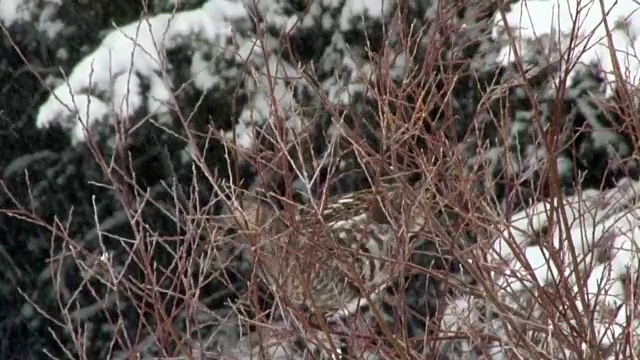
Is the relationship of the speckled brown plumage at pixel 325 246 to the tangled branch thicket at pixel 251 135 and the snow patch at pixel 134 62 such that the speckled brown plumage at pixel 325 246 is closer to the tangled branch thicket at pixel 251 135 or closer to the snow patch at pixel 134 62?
the tangled branch thicket at pixel 251 135

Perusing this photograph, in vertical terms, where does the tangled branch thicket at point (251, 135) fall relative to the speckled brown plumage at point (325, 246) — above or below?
above

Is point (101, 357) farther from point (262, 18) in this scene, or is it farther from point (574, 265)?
point (574, 265)

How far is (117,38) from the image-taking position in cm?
499

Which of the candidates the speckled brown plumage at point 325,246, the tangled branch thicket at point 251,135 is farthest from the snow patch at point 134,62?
the speckled brown plumage at point 325,246

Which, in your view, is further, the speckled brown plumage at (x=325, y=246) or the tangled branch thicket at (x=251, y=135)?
the tangled branch thicket at (x=251, y=135)

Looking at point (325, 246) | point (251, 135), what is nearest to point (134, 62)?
point (251, 135)

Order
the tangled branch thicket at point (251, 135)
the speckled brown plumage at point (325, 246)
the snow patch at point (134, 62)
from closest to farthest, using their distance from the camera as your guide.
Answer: the speckled brown plumage at point (325, 246) < the tangled branch thicket at point (251, 135) < the snow patch at point (134, 62)

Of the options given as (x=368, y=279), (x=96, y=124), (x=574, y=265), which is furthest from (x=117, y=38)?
(x=574, y=265)

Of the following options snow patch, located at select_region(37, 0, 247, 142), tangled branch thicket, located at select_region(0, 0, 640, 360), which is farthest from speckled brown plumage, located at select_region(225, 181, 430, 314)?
snow patch, located at select_region(37, 0, 247, 142)

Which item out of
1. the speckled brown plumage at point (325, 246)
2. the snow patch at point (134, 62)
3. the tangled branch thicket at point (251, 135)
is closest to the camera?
the speckled brown plumage at point (325, 246)

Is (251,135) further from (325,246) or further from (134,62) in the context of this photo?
(134,62)

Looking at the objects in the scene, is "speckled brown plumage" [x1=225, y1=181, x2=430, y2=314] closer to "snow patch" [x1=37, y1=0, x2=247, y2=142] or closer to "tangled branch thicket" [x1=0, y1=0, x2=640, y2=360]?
"tangled branch thicket" [x1=0, y1=0, x2=640, y2=360]

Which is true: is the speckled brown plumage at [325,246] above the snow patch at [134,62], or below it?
below

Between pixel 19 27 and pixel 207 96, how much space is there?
103cm
